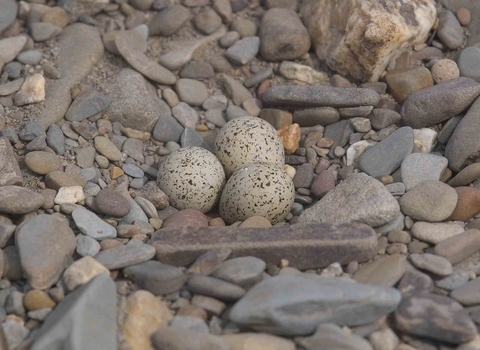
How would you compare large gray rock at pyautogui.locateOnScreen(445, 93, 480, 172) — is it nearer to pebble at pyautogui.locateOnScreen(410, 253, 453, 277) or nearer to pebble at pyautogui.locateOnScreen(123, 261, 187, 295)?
pebble at pyautogui.locateOnScreen(410, 253, 453, 277)

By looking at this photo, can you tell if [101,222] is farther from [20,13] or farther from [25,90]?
[20,13]

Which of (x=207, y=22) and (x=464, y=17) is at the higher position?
(x=464, y=17)

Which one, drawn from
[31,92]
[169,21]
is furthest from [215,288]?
[169,21]

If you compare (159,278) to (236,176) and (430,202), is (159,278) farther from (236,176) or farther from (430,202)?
(430,202)

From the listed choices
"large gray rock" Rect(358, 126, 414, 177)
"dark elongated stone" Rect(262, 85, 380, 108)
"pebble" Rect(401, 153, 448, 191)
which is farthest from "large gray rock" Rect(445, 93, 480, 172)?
"dark elongated stone" Rect(262, 85, 380, 108)

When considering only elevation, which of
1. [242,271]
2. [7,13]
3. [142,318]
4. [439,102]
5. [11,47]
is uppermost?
[439,102]

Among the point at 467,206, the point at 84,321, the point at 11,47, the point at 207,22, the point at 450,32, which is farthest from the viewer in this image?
the point at 207,22

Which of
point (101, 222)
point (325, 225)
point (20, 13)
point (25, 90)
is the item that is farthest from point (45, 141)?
point (325, 225)
